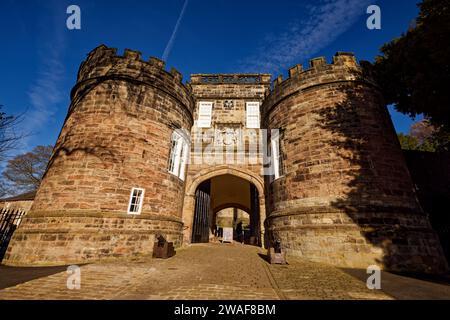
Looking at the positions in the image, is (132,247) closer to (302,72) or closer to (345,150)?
(345,150)

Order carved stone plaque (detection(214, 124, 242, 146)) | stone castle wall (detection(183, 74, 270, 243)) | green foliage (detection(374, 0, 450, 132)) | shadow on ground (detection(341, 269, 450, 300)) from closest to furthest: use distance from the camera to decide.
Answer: shadow on ground (detection(341, 269, 450, 300))
green foliage (detection(374, 0, 450, 132))
stone castle wall (detection(183, 74, 270, 243))
carved stone plaque (detection(214, 124, 242, 146))

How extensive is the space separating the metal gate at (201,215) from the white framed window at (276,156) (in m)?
5.11

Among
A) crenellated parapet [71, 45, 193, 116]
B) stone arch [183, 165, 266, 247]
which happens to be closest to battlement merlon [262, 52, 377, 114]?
stone arch [183, 165, 266, 247]

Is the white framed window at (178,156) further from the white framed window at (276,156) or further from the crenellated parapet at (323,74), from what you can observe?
the crenellated parapet at (323,74)

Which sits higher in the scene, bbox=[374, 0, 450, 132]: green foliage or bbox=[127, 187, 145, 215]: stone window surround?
bbox=[374, 0, 450, 132]: green foliage

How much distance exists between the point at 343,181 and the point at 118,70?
10477 millimetres

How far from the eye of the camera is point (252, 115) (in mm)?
13320

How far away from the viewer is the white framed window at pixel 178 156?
10109 millimetres

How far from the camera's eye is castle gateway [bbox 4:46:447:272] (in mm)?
6383

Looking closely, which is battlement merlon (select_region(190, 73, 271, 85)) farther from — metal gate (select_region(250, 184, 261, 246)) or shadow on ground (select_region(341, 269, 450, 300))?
shadow on ground (select_region(341, 269, 450, 300))

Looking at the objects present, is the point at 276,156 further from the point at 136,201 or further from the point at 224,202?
the point at 224,202

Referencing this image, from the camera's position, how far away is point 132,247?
282 inches

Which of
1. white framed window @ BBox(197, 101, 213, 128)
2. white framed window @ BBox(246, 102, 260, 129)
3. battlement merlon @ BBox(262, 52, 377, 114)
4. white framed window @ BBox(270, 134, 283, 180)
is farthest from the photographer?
white framed window @ BBox(197, 101, 213, 128)

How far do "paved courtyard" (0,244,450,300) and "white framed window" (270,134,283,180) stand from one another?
4744 mm
